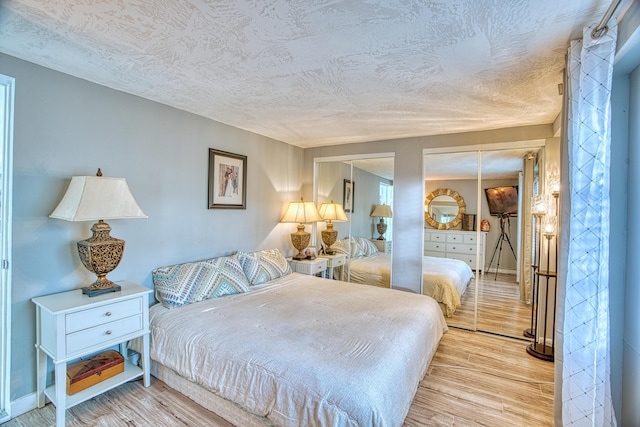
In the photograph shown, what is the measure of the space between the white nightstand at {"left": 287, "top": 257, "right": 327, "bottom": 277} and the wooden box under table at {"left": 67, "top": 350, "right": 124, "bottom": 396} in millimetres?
2126

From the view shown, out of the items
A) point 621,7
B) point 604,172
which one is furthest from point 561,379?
point 621,7

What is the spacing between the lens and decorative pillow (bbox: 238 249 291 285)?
3.18m

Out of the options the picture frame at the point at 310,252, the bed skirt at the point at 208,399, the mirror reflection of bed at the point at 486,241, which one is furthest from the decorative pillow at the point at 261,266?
the mirror reflection of bed at the point at 486,241

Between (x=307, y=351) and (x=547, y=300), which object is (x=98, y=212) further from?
(x=547, y=300)

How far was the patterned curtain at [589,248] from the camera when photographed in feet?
4.66

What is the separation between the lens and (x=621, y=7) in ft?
4.21

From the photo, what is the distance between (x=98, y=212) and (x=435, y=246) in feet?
11.1

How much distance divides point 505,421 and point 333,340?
1.23 m

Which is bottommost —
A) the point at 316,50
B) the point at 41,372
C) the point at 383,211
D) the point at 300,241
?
the point at 41,372

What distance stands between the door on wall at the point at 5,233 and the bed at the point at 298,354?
2.68ft

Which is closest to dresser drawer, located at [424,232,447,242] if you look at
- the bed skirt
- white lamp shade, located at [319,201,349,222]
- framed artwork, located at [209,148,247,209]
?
white lamp shade, located at [319,201,349,222]

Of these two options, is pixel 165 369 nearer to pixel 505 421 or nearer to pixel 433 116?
pixel 505 421

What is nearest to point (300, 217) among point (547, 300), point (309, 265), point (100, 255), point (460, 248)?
point (309, 265)

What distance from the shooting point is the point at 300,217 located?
3994 mm
